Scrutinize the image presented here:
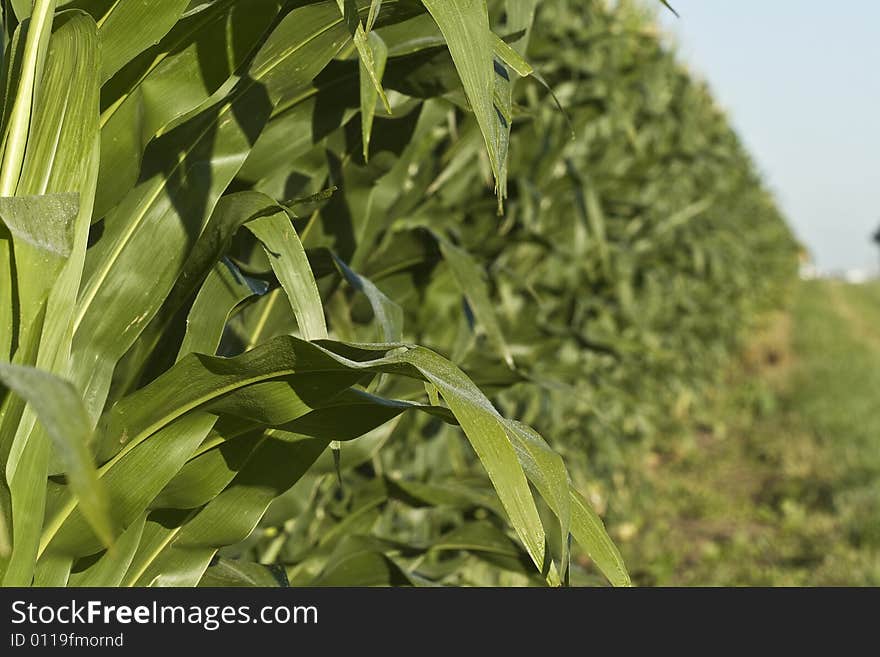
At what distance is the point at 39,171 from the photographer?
0.76 metres

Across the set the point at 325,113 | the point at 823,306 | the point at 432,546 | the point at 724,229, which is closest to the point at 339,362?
the point at 325,113

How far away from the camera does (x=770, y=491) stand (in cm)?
660

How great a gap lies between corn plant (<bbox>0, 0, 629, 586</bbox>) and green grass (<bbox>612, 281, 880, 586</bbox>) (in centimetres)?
384

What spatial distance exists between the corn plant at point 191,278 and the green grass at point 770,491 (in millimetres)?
3836

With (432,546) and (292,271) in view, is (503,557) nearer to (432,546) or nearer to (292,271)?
(432,546)

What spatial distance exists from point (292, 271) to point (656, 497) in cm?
575

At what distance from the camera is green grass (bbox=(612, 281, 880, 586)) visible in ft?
16.1

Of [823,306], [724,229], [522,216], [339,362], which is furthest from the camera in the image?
[823,306]

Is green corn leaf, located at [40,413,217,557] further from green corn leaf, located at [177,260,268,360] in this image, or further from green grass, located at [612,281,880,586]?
green grass, located at [612,281,880,586]

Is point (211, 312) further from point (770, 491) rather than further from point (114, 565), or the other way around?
point (770, 491)

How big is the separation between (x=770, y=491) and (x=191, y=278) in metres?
6.23

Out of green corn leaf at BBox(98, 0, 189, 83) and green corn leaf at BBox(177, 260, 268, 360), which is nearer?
green corn leaf at BBox(98, 0, 189, 83)

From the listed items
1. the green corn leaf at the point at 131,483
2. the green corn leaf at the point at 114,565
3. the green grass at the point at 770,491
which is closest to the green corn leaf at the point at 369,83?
→ the green corn leaf at the point at 131,483

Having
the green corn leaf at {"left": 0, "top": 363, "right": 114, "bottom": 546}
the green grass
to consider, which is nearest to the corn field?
the green corn leaf at {"left": 0, "top": 363, "right": 114, "bottom": 546}
